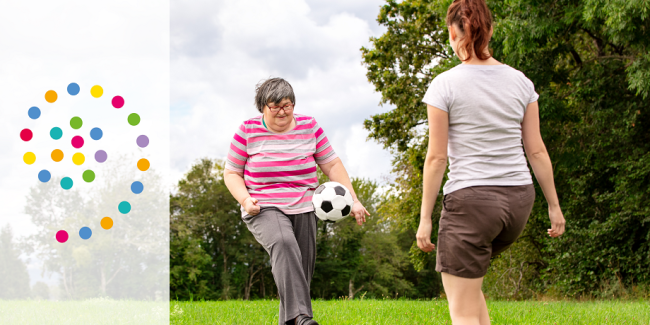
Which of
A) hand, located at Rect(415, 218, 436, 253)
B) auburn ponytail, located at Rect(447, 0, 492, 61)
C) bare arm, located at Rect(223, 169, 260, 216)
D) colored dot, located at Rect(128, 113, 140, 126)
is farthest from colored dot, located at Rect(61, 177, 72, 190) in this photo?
auburn ponytail, located at Rect(447, 0, 492, 61)

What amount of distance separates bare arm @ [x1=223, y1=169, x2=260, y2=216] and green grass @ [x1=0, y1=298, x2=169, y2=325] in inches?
87.3

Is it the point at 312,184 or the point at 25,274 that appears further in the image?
the point at 25,274

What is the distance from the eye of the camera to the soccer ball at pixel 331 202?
3.29m

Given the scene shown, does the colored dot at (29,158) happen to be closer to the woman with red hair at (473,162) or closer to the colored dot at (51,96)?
the colored dot at (51,96)

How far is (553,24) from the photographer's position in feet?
29.6

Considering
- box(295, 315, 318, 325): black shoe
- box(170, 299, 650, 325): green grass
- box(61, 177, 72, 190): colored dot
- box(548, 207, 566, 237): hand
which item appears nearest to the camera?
box(548, 207, 566, 237): hand

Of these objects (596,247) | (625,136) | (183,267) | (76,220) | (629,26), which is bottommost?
(183,267)

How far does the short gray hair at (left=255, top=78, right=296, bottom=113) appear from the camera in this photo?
10.7 ft

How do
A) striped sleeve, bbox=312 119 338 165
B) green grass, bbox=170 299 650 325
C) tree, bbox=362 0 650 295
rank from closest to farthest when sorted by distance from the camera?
striped sleeve, bbox=312 119 338 165 < green grass, bbox=170 299 650 325 < tree, bbox=362 0 650 295

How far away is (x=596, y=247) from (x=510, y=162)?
11.4m

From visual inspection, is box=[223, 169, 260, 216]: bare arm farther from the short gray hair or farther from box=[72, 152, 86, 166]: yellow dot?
box=[72, 152, 86, 166]: yellow dot

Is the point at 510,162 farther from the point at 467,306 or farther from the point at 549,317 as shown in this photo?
the point at 549,317

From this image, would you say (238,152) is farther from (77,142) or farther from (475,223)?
(77,142)

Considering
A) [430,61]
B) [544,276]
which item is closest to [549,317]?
[544,276]
